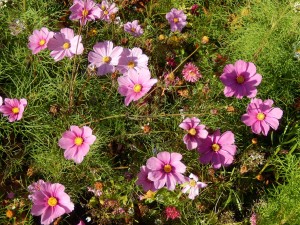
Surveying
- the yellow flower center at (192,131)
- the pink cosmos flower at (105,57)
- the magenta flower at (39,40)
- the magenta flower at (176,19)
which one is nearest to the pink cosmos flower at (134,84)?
the pink cosmos flower at (105,57)

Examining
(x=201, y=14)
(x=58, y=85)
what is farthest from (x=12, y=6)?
(x=201, y=14)

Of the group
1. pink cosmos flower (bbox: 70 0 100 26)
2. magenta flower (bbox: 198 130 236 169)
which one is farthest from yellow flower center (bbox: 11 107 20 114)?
magenta flower (bbox: 198 130 236 169)

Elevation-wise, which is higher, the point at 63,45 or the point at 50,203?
the point at 63,45

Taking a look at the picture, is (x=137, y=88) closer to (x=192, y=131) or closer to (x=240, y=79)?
(x=192, y=131)

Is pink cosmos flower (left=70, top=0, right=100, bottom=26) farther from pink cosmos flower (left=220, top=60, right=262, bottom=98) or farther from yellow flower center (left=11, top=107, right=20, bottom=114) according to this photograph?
pink cosmos flower (left=220, top=60, right=262, bottom=98)

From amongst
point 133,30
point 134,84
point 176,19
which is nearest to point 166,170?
point 134,84

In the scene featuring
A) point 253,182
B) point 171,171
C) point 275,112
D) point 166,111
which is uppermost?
point 275,112

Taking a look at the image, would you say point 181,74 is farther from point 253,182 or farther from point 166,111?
point 253,182
